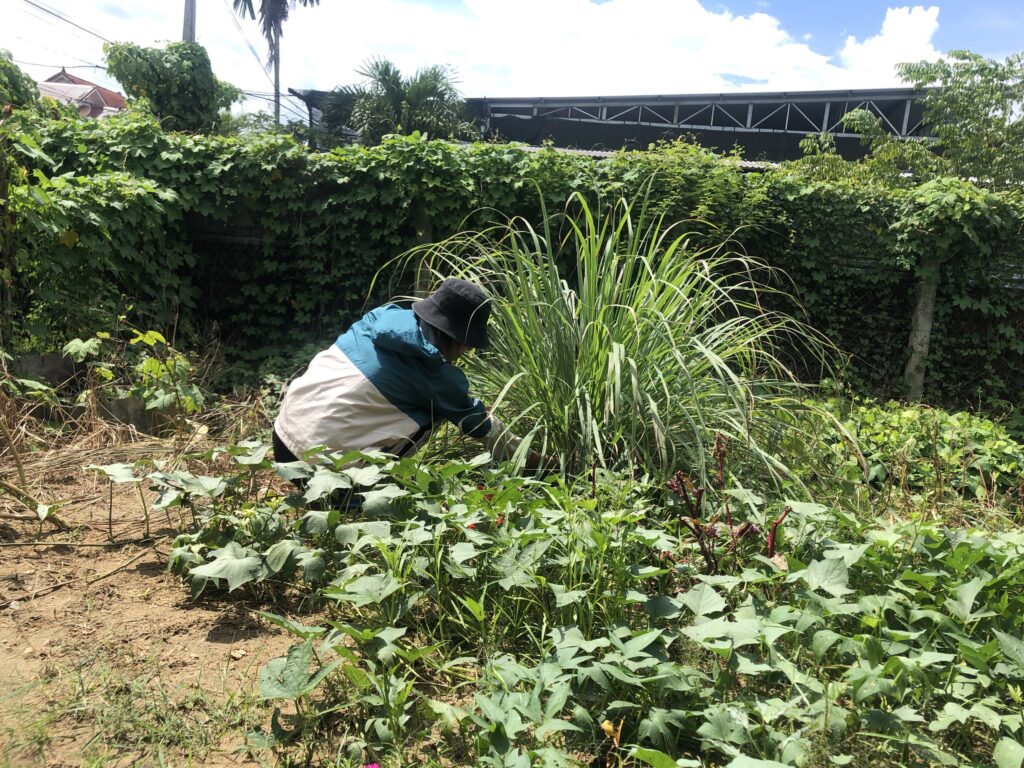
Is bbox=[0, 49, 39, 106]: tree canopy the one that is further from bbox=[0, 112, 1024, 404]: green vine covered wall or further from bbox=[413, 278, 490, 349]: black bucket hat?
bbox=[413, 278, 490, 349]: black bucket hat

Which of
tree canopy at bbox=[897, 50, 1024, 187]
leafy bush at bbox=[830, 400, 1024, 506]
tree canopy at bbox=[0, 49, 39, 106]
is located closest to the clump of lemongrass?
leafy bush at bbox=[830, 400, 1024, 506]

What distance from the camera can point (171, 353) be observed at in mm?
4676

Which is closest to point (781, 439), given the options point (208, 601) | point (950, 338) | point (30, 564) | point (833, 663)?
point (833, 663)

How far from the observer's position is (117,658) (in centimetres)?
185

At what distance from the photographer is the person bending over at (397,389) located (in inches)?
104

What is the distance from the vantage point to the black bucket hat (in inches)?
107

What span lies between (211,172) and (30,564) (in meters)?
4.31

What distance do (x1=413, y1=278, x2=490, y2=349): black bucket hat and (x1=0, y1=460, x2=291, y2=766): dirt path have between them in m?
1.20

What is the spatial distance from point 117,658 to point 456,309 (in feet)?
5.09

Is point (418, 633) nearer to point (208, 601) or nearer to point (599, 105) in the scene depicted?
point (208, 601)

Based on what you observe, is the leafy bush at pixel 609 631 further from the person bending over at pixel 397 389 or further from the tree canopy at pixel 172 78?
the tree canopy at pixel 172 78

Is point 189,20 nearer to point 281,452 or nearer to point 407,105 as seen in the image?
point 407,105

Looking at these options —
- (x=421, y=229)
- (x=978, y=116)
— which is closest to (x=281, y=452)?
(x=421, y=229)

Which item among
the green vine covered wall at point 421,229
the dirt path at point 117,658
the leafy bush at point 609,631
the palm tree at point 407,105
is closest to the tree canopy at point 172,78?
the palm tree at point 407,105
